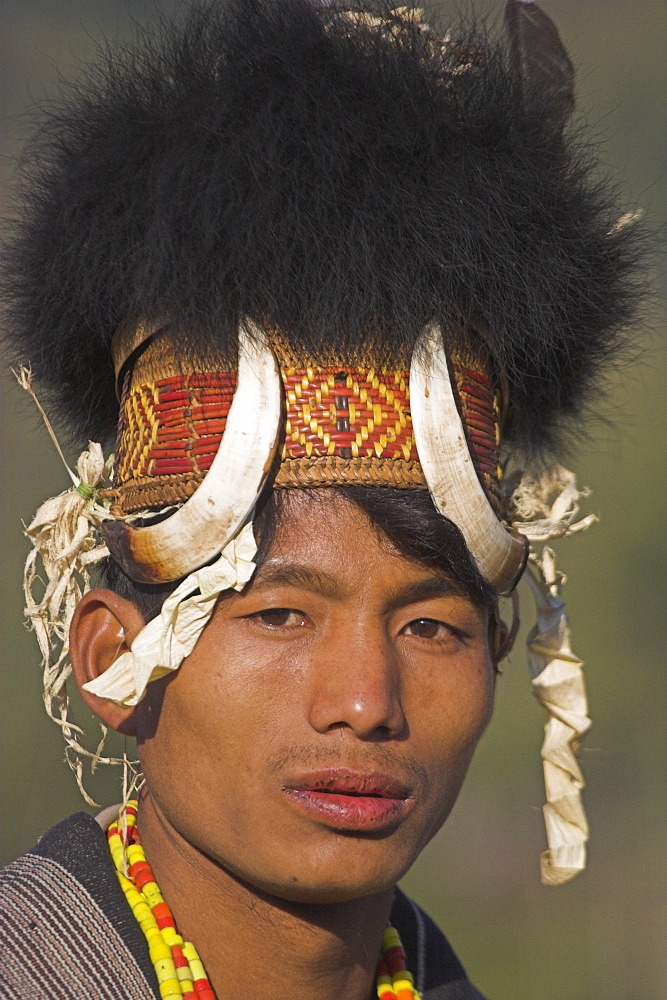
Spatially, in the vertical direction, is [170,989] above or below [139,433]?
below

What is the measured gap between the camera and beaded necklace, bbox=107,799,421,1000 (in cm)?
217

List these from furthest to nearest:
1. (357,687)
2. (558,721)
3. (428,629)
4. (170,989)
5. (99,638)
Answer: (558,721), (99,638), (428,629), (170,989), (357,687)

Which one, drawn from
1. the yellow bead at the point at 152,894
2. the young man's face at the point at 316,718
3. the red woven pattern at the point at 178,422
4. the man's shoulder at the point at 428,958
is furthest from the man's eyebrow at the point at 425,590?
the man's shoulder at the point at 428,958

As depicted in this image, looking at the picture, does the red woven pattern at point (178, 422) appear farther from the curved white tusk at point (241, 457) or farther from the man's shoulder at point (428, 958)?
the man's shoulder at point (428, 958)

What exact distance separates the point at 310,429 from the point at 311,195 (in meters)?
0.43

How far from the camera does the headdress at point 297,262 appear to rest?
6.90 feet

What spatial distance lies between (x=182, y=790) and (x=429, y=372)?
3.04 ft

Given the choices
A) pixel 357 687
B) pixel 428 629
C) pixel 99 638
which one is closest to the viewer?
pixel 357 687

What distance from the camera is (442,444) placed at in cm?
218

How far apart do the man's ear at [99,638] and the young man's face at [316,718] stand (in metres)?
0.17

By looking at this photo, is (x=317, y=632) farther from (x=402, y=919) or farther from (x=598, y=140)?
(x=598, y=140)

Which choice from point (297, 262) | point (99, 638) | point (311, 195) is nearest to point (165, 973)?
point (99, 638)

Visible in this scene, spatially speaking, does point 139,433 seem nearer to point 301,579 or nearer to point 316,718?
point 301,579

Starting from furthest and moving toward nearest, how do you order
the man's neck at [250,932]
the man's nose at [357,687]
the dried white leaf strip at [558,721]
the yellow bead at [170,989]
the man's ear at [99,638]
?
the dried white leaf strip at [558,721] → the man's ear at [99,638] → the man's neck at [250,932] → the yellow bead at [170,989] → the man's nose at [357,687]
